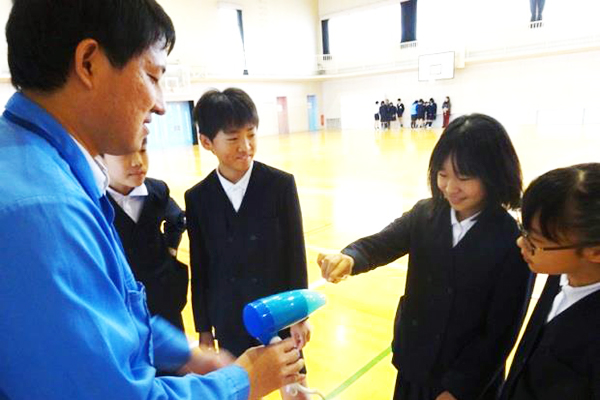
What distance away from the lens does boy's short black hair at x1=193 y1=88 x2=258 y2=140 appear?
1812mm

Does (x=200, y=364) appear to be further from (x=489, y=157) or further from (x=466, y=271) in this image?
(x=489, y=157)

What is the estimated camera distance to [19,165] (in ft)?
1.90

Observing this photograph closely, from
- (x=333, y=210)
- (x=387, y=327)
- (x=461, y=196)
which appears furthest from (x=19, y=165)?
(x=333, y=210)

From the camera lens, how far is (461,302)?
52.9 inches

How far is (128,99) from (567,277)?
1244 mm

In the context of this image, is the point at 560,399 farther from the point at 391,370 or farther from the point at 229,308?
the point at 391,370

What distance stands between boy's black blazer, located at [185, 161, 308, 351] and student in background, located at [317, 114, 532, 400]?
0.38m

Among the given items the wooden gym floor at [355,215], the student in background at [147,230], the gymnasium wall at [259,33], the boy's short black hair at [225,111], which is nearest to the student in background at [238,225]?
the boy's short black hair at [225,111]

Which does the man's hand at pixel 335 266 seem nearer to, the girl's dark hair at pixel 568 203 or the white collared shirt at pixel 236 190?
the white collared shirt at pixel 236 190

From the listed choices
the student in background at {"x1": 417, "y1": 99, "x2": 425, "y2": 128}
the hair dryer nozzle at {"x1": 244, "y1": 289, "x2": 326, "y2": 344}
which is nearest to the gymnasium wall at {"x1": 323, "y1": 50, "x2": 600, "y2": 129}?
the student in background at {"x1": 417, "y1": 99, "x2": 425, "y2": 128}

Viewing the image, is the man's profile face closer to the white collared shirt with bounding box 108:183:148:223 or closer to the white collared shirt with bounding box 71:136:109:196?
the white collared shirt with bounding box 71:136:109:196

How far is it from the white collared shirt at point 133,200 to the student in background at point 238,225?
0.20 meters

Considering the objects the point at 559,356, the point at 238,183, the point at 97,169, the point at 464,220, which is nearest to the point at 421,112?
the point at 238,183

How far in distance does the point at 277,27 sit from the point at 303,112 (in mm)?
4748
